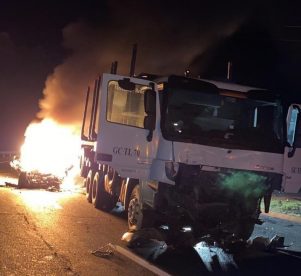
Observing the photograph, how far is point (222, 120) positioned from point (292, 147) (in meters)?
1.27

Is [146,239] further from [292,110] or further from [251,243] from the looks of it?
[292,110]

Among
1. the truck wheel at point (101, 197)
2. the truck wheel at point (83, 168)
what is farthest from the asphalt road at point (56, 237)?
the truck wheel at point (83, 168)

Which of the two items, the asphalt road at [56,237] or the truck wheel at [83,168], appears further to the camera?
the truck wheel at [83,168]

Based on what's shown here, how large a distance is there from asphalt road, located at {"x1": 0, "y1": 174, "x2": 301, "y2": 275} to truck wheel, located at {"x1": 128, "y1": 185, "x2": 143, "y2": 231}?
0.31 m

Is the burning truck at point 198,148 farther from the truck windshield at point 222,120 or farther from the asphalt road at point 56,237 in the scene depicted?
the asphalt road at point 56,237

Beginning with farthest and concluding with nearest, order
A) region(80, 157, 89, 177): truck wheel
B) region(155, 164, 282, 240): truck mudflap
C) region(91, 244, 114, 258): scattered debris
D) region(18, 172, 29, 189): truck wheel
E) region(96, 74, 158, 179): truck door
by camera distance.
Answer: region(18, 172, 29, 189): truck wheel → region(80, 157, 89, 177): truck wheel → region(96, 74, 158, 179): truck door → region(155, 164, 282, 240): truck mudflap → region(91, 244, 114, 258): scattered debris

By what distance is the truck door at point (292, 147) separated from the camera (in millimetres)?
8062

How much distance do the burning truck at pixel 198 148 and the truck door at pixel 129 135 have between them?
0.05 ft

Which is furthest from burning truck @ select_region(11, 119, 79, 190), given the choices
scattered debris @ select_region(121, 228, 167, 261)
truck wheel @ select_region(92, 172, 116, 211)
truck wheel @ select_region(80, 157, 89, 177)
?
scattered debris @ select_region(121, 228, 167, 261)

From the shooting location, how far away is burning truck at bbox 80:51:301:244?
755 cm

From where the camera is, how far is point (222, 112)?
26.3ft

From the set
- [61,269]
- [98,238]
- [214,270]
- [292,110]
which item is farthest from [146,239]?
[292,110]

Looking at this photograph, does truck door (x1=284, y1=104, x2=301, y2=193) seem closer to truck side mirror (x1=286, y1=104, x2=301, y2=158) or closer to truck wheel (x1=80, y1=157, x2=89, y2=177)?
truck side mirror (x1=286, y1=104, x2=301, y2=158)

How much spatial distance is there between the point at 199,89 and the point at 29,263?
383 cm
